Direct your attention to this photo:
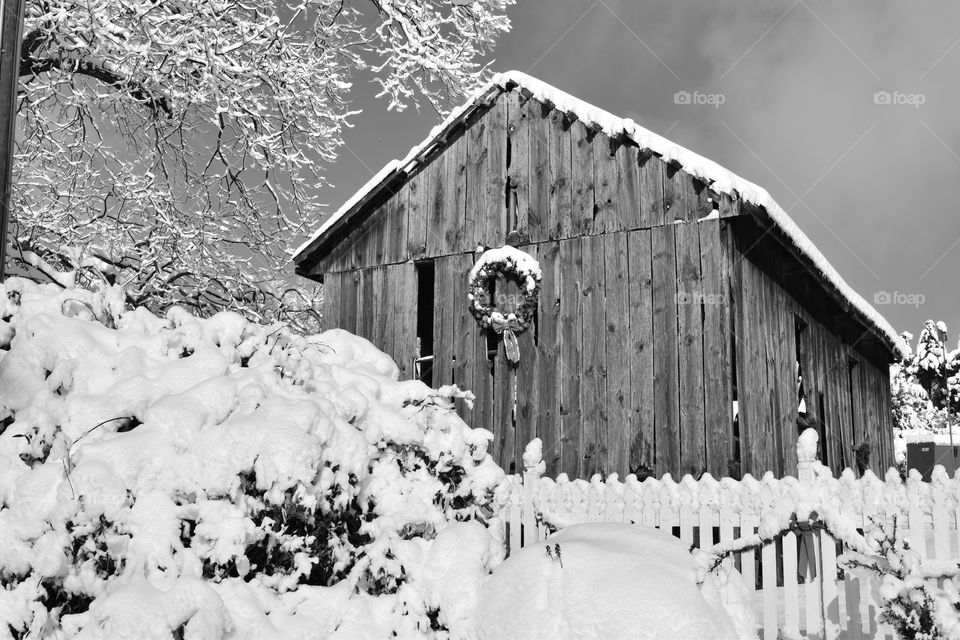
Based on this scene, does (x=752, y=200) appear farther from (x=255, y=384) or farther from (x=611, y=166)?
(x=255, y=384)

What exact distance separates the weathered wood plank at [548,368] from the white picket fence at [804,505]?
1.98m

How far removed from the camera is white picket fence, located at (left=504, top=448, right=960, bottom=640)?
502 centimetres

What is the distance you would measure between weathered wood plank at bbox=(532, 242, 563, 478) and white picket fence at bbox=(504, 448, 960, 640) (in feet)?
6.51

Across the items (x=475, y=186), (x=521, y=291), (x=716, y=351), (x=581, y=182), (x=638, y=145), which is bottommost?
(x=716, y=351)

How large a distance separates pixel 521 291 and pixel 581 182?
1536 millimetres

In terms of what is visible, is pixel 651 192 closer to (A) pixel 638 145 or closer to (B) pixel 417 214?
(A) pixel 638 145

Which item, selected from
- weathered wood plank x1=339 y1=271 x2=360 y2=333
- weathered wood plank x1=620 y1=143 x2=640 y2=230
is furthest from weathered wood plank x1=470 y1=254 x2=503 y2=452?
weathered wood plank x1=620 y1=143 x2=640 y2=230

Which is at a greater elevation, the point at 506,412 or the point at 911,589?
the point at 506,412

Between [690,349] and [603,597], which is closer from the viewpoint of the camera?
[603,597]

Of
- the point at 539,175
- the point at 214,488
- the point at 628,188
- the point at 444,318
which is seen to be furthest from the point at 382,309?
the point at 214,488

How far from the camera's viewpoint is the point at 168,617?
2.50m

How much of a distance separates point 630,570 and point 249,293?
11515 millimetres

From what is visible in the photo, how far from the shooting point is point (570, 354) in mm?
9320

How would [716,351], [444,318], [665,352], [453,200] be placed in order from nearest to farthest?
[716,351] < [665,352] < [444,318] < [453,200]
